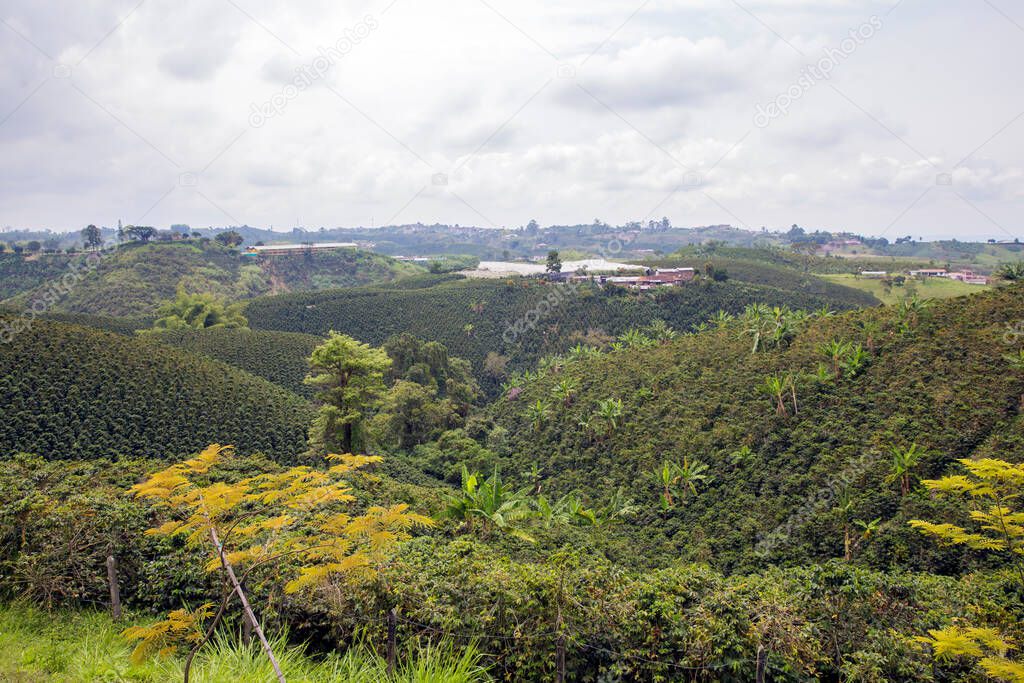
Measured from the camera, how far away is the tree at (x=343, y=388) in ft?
Answer: 71.2

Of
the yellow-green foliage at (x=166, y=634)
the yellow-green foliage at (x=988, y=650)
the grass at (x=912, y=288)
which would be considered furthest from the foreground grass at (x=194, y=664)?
the grass at (x=912, y=288)

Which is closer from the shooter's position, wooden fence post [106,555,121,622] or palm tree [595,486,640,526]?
wooden fence post [106,555,121,622]

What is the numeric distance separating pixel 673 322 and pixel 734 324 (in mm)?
22344

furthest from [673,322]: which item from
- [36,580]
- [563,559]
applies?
[36,580]

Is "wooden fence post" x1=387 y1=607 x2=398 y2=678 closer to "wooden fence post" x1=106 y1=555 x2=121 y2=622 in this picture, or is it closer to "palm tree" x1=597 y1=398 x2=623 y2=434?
"wooden fence post" x1=106 y1=555 x2=121 y2=622

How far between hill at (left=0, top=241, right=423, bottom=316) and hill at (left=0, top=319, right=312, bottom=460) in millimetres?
50930

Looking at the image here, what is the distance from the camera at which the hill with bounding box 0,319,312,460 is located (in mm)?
18719

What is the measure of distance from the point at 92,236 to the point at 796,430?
368 feet

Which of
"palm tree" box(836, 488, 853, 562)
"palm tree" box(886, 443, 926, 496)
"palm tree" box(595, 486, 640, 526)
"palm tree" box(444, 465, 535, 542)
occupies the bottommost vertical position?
"palm tree" box(595, 486, 640, 526)

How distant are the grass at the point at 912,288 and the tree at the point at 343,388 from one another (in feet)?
175

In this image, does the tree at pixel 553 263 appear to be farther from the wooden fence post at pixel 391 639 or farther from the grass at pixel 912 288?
the wooden fence post at pixel 391 639

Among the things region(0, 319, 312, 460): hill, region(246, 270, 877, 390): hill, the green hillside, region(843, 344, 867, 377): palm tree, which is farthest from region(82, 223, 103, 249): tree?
region(843, 344, 867, 377): palm tree

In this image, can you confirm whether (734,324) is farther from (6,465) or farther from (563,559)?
(6,465)

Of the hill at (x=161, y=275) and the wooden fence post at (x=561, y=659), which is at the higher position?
the hill at (x=161, y=275)
